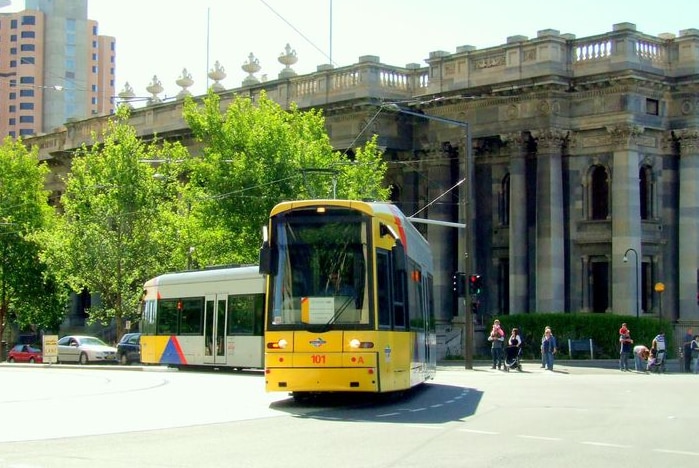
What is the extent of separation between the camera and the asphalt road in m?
14.7

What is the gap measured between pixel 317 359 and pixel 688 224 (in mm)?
34981

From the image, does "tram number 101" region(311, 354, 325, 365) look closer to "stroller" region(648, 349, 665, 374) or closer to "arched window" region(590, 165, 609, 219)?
"stroller" region(648, 349, 665, 374)

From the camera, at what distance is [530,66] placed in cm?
5388

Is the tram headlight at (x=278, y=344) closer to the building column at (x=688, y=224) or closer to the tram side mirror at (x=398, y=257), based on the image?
the tram side mirror at (x=398, y=257)

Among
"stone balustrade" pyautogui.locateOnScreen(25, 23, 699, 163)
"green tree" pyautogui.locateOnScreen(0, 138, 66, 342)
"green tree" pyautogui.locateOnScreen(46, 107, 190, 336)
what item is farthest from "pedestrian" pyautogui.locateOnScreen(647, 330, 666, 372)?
"green tree" pyautogui.locateOnScreen(0, 138, 66, 342)

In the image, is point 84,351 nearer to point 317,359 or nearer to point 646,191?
point 646,191

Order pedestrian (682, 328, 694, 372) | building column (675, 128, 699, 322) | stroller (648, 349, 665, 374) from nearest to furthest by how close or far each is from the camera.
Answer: stroller (648, 349, 665, 374) → pedestrian (682, 328, 694, 372) → building column (675, 128, 699, 322)

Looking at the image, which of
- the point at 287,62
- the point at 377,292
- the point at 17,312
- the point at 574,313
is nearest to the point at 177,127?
the point at 287,62

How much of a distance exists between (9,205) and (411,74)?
78.7ft

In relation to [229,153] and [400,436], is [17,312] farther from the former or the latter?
[400,436]

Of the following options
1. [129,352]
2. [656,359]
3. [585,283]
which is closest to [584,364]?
[656,359]

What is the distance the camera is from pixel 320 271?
21906 millimetres

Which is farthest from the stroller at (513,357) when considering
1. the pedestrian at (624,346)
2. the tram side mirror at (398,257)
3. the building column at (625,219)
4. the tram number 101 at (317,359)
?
the tram number 101 at (317,359)

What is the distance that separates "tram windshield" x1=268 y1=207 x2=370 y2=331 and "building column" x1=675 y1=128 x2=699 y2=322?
1326 inches
